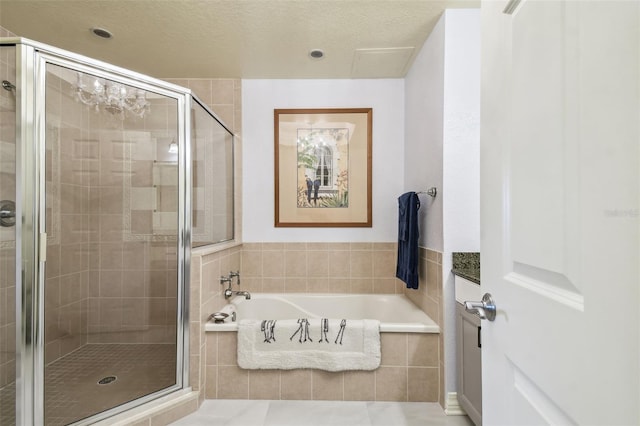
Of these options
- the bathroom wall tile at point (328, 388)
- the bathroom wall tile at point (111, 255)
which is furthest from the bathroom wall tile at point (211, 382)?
the bathroom wall tile at point (111, 255)

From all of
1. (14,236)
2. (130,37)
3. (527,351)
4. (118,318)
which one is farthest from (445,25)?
(118,318)

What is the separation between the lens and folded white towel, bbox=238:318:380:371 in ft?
6.51

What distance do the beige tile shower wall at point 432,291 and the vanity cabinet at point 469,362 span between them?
0.38 ft

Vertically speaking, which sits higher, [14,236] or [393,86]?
[393,86]

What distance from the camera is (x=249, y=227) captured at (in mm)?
2906

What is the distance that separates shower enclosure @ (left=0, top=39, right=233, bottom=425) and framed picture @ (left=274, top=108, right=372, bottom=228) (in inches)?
31.7

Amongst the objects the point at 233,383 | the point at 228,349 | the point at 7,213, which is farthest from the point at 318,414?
the point at 7,213

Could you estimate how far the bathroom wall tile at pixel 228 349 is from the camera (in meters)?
2.05

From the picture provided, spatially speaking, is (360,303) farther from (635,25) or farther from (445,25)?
(635,25)

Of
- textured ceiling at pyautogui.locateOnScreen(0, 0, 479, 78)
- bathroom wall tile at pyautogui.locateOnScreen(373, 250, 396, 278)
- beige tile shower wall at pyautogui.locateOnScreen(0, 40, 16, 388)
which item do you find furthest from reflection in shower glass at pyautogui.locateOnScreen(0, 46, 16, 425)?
bathroom wall tile at pyautogui.locateOnScreen(373, 250, 396, 278)

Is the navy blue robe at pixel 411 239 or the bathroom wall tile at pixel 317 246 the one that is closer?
the navy blue robe at pixel 411 239

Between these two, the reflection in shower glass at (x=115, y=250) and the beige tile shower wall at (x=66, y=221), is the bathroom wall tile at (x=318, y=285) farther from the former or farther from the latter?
the beige tile shower wall at (x=66, y=221)

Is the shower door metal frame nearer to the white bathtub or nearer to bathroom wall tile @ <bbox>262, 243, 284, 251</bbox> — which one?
the white bathtub

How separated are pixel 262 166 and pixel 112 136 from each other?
1233 millimetres
